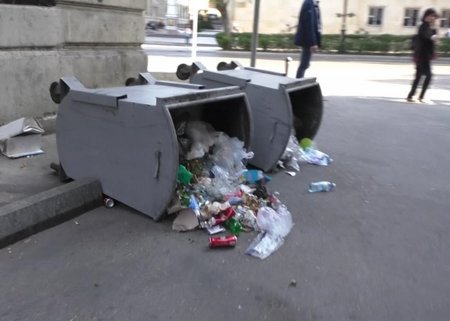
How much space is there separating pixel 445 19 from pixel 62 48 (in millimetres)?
41463

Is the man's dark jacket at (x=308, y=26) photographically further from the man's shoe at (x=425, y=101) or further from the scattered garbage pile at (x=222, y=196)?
the scattered garbage pile at (x=222, y=196)

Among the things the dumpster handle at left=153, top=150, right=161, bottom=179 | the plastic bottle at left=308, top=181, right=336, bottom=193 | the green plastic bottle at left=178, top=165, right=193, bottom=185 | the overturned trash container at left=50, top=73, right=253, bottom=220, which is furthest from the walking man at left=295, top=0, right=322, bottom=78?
the dumpster handle at left=153, top=150, right=161, bottom=179

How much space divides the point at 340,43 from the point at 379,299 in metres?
30.6

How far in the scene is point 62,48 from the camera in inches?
250

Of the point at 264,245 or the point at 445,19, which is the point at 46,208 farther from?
the point at 445,19

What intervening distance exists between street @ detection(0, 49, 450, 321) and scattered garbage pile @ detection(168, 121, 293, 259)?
0.10 meters

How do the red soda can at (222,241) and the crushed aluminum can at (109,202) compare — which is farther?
the crushed aluminum can at (109,202)

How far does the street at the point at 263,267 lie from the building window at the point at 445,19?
134 ft

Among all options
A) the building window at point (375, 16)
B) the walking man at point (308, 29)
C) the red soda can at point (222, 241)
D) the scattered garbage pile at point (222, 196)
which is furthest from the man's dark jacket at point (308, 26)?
the building window at point (375, 16)

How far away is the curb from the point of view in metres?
3.49

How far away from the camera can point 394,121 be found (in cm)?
885

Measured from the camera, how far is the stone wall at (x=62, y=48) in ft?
18.2

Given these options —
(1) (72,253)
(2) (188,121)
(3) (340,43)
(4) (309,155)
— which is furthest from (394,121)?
(3) (340,43)

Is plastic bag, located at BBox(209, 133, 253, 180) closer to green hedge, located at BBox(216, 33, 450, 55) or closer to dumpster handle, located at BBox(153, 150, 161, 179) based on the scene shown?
dumpster handle, located at BBox(153, 150, 161, 179)
